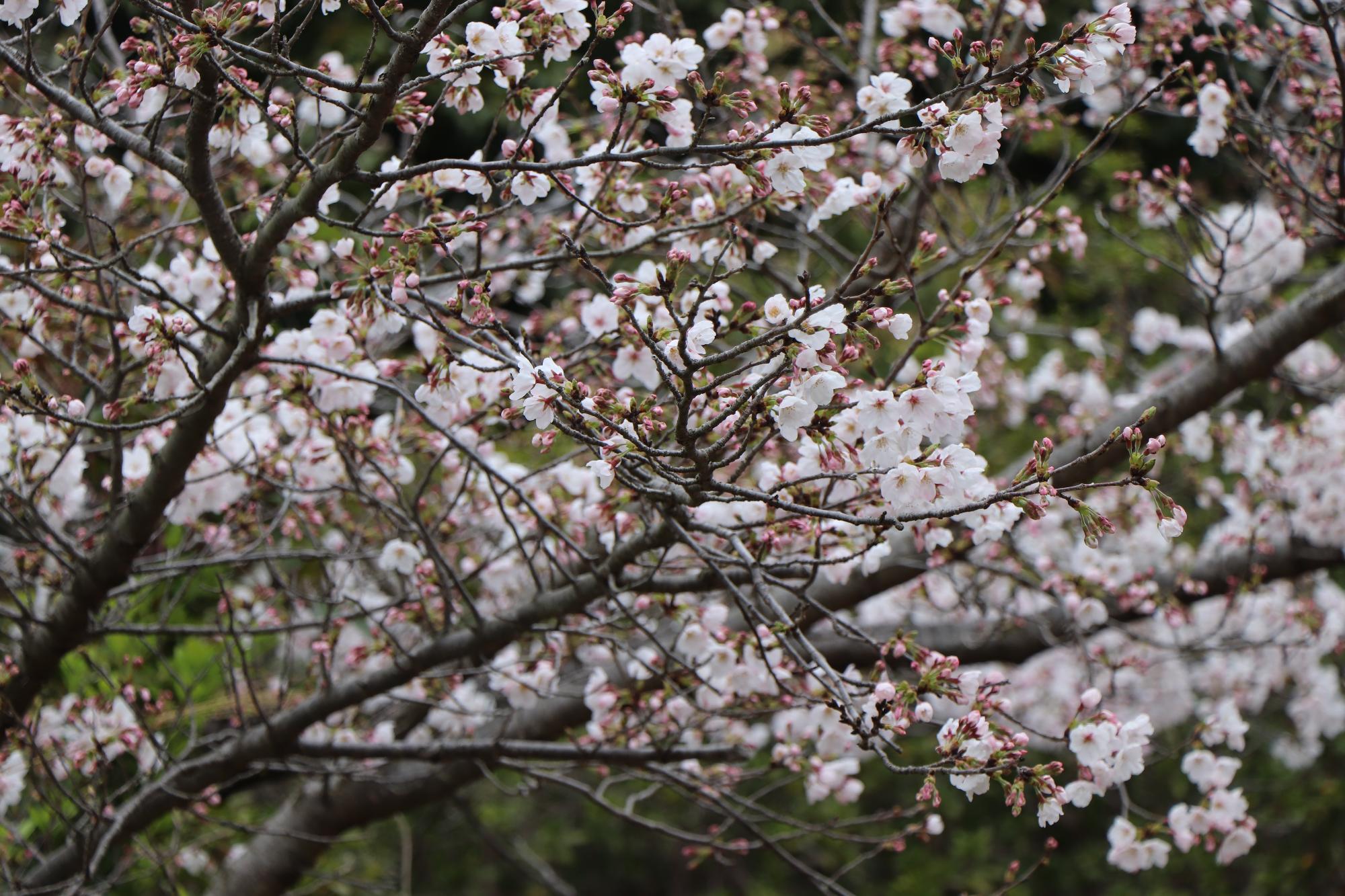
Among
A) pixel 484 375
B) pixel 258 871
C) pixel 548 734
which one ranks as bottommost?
pixel 258 871

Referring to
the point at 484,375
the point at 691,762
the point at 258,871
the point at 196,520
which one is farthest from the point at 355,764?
the point at 484,375

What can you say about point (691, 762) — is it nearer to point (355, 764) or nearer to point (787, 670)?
point (787, 670)

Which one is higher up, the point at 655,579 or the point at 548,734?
the point at 655,579

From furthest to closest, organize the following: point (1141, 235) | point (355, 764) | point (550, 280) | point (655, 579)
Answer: point (1141, 235) → point (550, 280) → point (355, 764) → point (655, 579)

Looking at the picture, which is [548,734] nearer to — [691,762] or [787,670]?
[691,762]

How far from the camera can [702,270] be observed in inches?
110

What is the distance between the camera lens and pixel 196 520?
303cm

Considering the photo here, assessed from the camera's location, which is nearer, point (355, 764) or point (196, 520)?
point (196, 520)

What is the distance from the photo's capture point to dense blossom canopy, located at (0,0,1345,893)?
162 centimetres

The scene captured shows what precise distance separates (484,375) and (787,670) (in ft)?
2.84

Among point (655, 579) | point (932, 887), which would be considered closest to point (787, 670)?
point (655, 579)

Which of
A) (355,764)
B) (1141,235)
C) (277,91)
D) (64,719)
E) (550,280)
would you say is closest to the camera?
(277,91)

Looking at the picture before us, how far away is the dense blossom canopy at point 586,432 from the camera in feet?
5.32

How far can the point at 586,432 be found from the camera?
1.62 meters
